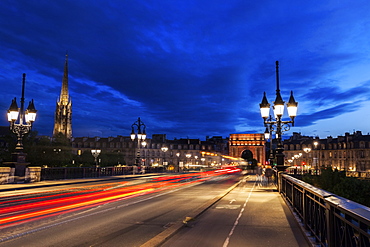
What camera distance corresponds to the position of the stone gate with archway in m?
156

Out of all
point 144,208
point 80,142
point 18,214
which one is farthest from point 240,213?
point 80,142

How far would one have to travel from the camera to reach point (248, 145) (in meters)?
157

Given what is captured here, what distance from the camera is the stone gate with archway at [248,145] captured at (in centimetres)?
15550

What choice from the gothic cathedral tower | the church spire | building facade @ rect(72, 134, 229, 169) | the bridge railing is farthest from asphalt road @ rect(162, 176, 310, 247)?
the church spire

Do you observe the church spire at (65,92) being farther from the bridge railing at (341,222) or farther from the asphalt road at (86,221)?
the bridge railing at (341,222)

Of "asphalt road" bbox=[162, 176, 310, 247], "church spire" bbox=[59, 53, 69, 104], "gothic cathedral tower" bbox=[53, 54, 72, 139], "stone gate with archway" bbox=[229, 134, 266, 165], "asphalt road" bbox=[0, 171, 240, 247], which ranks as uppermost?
"church spire" bbox=[59, 53, 69, 104]

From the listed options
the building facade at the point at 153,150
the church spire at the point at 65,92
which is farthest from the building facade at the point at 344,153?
the church spire at the point at 65,92

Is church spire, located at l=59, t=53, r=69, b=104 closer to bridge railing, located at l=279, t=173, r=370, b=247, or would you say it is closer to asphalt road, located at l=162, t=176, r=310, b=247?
asphalt road, located at l=162, t=176, r=310, b=247

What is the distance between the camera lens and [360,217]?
3.70 m

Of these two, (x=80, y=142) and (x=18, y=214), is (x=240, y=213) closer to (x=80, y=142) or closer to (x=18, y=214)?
(x=18, y=214)

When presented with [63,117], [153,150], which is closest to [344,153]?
[153,150]

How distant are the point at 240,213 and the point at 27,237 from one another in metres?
7.54

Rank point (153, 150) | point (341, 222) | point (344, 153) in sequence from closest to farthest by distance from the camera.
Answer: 1. point (341, 222)
2. point (344, 153)
3. point (153, 150)

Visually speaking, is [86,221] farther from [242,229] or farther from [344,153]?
[344,153]
